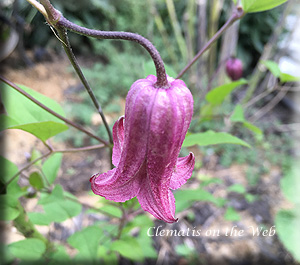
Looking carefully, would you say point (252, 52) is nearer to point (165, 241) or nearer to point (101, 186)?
point (165, 241)

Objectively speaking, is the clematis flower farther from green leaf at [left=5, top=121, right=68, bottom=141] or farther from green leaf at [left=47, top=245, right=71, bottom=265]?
green leaf at [left=47, top=245, right=71, bottom=265]

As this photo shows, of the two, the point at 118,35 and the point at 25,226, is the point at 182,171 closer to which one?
the point at 118,35

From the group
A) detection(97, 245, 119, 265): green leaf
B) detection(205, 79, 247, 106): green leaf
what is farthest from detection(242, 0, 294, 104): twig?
detection(97, 245, 119, 265): green leaf

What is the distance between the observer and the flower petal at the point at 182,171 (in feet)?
1.23

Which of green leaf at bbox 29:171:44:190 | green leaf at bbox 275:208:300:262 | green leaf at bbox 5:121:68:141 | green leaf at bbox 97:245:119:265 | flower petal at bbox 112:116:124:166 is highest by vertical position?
green leaf at bbox 275:208:300:262

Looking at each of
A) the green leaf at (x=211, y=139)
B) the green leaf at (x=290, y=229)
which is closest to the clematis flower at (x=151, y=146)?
the green leaf at (x=211, y=139)

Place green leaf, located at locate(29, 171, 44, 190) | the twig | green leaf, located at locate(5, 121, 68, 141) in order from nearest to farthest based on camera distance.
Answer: green leaf, located at locate(5, 121, 68, 141) → green leaf, located at locate(29, 171, 44, 190) → the twig

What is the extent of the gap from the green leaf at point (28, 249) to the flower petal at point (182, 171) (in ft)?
1.36

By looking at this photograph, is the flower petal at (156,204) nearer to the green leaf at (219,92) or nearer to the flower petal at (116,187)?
the flower petal at (116,187)

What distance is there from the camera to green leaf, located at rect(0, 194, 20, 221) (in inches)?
20.7

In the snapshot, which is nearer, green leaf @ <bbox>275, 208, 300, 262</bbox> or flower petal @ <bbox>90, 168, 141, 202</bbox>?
flower petal @ <bbox>90, 168, 141, 202</bbox>

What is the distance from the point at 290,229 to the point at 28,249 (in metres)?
1.04

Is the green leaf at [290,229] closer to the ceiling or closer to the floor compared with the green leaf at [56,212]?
closer to the ceiling

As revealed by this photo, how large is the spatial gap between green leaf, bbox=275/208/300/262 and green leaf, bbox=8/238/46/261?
0.97m
